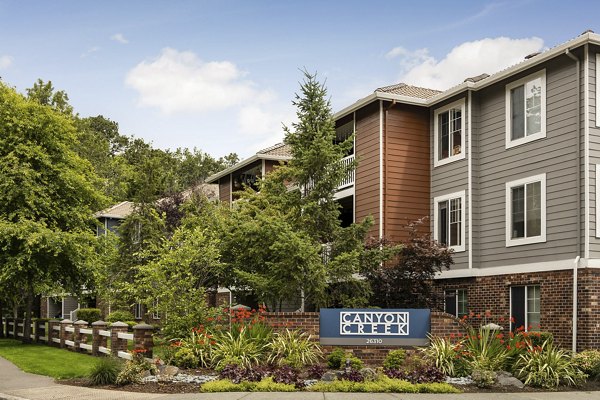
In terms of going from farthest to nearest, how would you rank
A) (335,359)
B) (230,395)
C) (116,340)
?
(116,340), (335,359), (230,395)

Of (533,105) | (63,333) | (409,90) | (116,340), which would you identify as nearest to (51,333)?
(63,333)

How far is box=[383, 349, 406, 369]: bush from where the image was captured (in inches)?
640

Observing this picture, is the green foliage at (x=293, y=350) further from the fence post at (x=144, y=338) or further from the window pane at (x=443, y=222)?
the window pane at (x=443, y=222)

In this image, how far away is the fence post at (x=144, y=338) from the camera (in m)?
17.2

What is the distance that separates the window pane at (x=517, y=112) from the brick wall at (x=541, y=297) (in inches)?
165

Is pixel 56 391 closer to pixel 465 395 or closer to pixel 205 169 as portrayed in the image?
pixel 465 395

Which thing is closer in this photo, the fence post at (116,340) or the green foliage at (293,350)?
the green foliage at (293,350)

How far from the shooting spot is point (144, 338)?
17281mm

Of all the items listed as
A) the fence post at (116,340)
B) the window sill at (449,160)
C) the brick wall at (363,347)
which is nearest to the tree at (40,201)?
the fence post at (116,340)

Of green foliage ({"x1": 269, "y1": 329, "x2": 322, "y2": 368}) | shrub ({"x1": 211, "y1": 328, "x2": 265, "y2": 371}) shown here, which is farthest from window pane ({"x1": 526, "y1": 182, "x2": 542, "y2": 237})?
shrub ({"x1": 211, "y1": 328, "x2": 265, "y2": 371})

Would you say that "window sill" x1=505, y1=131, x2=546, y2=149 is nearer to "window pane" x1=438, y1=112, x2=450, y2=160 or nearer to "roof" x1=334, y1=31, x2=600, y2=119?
"roof" x1=334, y1=31, x2=600, y2=119

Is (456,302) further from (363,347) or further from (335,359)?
(335,359)

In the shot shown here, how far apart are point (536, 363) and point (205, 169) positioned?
56.3 meters

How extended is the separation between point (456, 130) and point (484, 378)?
1099 cm
